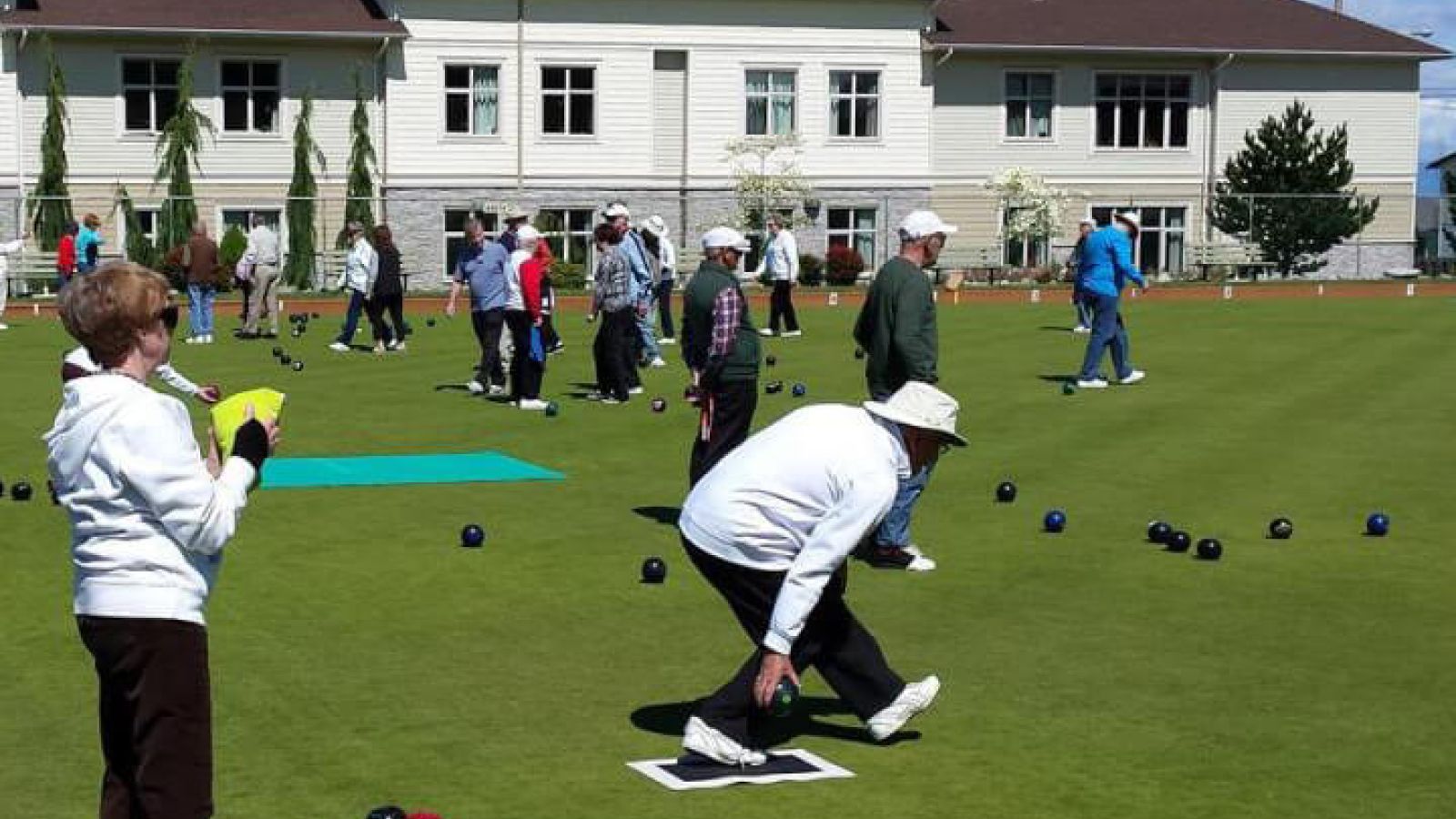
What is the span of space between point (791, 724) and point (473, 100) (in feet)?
149

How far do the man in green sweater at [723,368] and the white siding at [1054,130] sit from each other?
44.3 metres

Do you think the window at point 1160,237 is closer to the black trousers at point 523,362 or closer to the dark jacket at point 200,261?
the dark jacket at point 200,261

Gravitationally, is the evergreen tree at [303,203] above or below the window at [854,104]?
below

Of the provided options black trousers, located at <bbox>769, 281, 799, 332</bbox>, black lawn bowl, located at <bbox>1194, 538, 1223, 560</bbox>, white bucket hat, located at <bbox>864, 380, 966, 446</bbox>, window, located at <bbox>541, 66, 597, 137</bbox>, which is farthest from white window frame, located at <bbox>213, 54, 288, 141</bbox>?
white bucket hat, located at <bbox>864, 380, 966, 446</bbox>

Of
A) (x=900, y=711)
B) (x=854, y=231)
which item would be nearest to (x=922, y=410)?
(x=900, y=711)

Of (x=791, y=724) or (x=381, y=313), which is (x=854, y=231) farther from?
(x=791, y=724)

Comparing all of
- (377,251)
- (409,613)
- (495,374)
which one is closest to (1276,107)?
(377,251)

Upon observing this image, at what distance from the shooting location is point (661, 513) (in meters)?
15.5

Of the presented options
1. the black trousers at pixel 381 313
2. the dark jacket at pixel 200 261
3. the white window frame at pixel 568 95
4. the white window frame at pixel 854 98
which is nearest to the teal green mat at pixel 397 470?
the black trousers at pixel 381 313

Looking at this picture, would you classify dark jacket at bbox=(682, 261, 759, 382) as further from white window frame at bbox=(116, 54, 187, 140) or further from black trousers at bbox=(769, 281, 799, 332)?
white window frame at bbox=(116, 54, 187, 140)

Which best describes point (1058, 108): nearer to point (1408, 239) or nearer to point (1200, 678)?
point (1408, 239)

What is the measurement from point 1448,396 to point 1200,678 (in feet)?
50.4

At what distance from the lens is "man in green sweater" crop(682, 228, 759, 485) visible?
14.1 meters

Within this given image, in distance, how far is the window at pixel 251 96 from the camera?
5203 centimetres
